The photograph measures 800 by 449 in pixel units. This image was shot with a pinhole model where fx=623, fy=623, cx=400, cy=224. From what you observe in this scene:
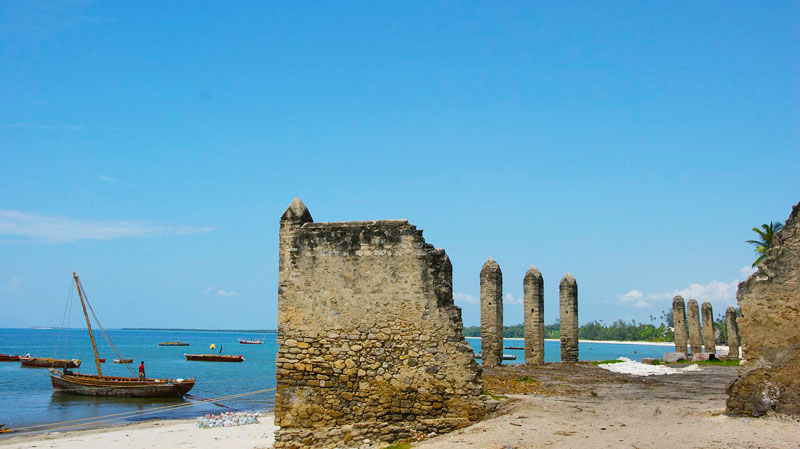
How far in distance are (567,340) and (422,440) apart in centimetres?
1596

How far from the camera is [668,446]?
906 centimetres

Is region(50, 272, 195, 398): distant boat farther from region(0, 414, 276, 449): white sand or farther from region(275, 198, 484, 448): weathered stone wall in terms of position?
region(275, 198, 484, 448): weathered stone wall

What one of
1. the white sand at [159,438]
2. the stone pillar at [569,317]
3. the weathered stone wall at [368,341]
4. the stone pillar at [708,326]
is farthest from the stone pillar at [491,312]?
the stone pillar at [708,326]

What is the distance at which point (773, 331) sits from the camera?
394 inches

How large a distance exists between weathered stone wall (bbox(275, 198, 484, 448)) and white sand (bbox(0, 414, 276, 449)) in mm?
5323

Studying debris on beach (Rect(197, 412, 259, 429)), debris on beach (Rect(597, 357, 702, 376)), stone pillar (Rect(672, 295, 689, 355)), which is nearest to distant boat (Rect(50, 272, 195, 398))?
debris on beach (Rect(197, 412, 259, 429))

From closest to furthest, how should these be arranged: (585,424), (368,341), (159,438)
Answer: (585,424) → (368,341) → (159,438)

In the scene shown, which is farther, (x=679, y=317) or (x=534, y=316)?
(x=679, y=317)

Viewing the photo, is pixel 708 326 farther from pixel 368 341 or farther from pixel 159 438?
pixel 368 341

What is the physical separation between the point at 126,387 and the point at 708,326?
104 ft

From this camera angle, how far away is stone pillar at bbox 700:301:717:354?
3419 centimetres

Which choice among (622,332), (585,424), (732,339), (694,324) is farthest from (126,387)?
(622,332)

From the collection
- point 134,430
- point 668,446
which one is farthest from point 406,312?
point 134,430

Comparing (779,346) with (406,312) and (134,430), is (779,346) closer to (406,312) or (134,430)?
(406,312)
